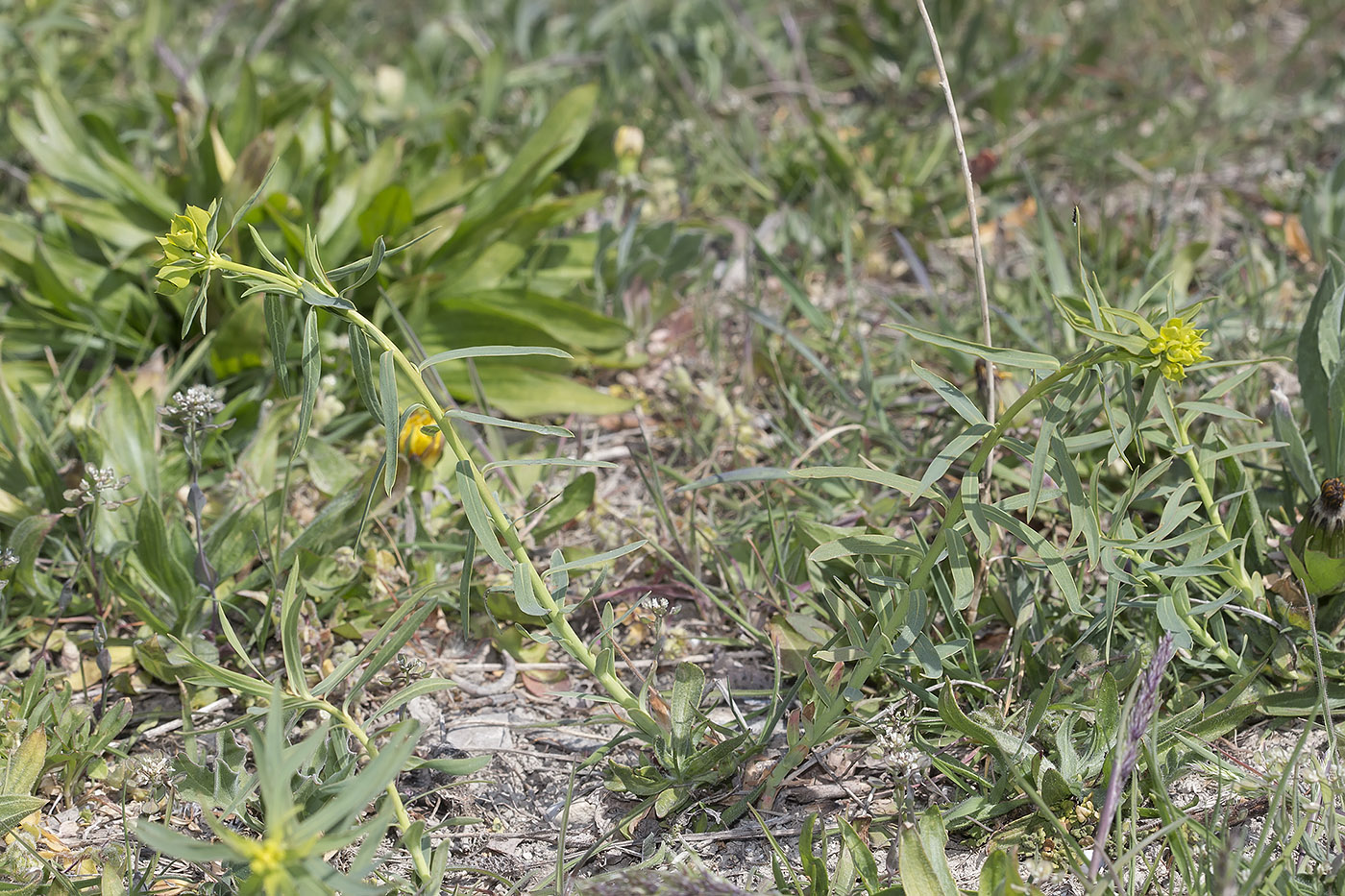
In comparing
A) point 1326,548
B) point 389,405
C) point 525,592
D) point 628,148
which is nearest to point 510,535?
point 525,592

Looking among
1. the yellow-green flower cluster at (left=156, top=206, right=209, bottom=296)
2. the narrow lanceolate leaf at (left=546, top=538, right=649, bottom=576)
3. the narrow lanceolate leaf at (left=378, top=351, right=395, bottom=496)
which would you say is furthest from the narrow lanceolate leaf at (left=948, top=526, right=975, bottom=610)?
the yellow-green flower cluster at (left=156, top=206, right=209, bottom=296)

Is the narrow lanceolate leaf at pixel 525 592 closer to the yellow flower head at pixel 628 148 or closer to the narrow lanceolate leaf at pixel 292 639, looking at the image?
the narrow lanceolate leaf at pixel 292 639

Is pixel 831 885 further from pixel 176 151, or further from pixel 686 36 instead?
pixel 686 36

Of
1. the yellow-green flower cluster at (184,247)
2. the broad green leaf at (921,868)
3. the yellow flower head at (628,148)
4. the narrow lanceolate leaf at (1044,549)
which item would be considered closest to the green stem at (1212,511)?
the narrow lanceolate leaf at (1044,549)

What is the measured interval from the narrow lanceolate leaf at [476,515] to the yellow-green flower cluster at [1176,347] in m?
0.77

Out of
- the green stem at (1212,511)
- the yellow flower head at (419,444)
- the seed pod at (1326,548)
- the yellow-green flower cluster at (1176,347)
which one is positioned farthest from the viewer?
the yellow flower head at (419,444)

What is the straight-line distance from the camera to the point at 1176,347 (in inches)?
46.1

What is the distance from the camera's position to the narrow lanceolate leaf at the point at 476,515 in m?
1.33

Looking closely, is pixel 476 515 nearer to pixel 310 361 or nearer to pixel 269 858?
pixel 310 361

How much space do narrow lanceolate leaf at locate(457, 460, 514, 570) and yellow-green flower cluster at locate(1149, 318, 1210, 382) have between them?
2.52 feet

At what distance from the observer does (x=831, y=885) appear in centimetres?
146

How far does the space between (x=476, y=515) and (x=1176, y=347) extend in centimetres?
80

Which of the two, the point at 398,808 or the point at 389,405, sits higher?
the point at 389,405

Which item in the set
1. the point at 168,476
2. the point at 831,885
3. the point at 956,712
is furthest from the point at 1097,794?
the point at 168,476
